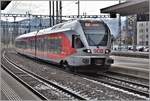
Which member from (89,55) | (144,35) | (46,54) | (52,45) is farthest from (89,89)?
(144,35)

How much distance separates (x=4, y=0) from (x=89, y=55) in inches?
213

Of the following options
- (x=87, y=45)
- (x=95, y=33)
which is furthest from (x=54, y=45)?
(x=87, y=45)

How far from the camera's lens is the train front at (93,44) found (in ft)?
65.7

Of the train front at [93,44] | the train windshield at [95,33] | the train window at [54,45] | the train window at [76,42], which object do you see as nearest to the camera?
the train front at [93,44]

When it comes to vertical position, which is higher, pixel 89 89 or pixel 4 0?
pixel 4 0

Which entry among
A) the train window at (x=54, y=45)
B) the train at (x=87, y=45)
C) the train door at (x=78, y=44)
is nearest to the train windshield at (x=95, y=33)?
the train at (x=87, y=45)

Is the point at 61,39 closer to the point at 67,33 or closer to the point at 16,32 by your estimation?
the point at 67,33

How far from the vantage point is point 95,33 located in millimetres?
20500

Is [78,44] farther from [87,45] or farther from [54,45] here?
[54,45]

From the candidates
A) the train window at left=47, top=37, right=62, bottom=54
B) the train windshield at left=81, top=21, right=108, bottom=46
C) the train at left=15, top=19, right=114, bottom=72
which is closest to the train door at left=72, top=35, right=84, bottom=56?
the train at left=15, top=19, right=114, bottom=72

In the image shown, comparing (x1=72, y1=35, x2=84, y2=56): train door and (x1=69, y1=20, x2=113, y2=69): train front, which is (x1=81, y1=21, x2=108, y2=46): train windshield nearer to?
(x1=69, y1=20, x2=113, y2=69): train front

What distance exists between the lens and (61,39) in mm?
22781

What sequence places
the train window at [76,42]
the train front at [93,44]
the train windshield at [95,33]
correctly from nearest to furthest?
the train front at [93,44] < the train windshield at [95,33] < the train window at [76,42]

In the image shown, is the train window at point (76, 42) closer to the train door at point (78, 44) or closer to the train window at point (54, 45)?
the train door at point (78, 44)
